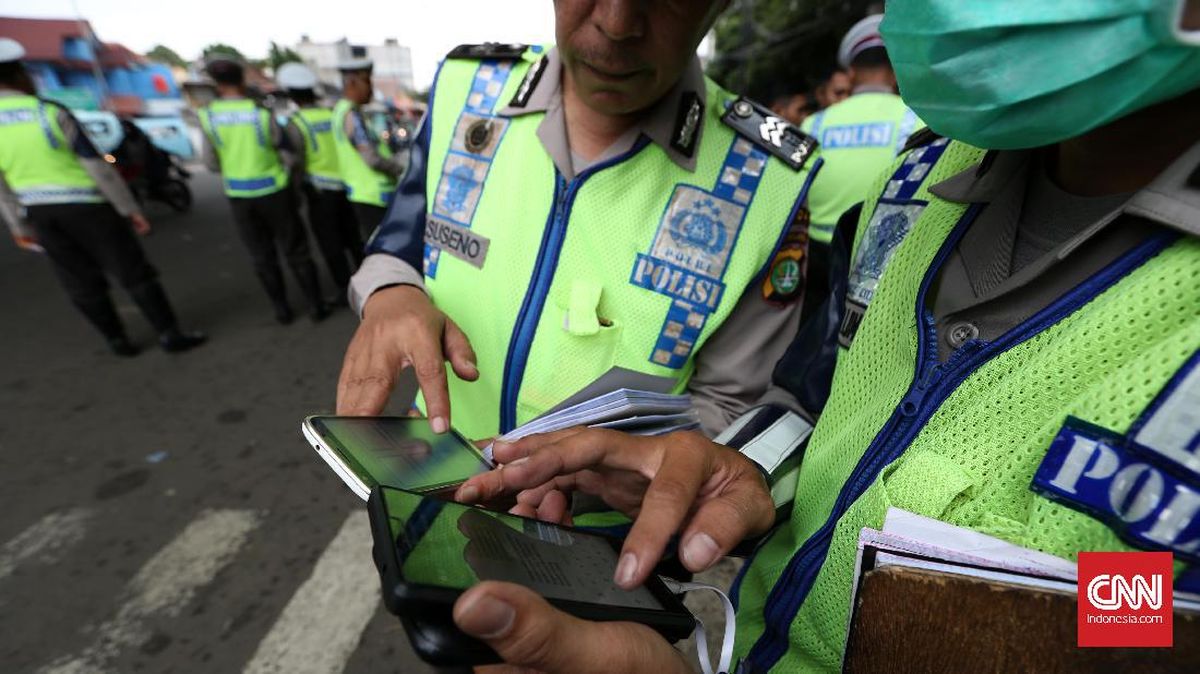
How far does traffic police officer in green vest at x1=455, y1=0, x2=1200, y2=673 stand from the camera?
0.47 meters

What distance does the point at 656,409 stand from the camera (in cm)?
98

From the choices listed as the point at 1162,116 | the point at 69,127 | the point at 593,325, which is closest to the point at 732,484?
the point at 593,325

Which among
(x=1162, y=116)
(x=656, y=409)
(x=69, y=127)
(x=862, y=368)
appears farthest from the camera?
(x=69, y=127)

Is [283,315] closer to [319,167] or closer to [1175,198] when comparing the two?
[319,167]

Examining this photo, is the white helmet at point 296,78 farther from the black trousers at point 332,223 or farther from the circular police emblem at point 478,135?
the circular police emblem at point 478,135

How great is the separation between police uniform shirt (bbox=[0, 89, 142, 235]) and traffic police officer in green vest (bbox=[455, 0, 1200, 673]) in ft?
13.2

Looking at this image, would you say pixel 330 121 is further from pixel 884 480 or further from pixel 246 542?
pixel 884 480

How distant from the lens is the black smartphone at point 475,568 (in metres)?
0.54

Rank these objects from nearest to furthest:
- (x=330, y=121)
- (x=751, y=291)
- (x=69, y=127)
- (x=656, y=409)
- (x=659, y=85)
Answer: (x=656, y=409)
(x=659, y=85)
(x=751, y=291)
(x=69, y=127)
(x=330, y=121)

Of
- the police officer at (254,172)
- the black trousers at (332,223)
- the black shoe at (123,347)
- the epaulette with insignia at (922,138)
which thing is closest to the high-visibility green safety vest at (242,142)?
the police officer at (254,172)

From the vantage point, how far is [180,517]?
7.90 feet

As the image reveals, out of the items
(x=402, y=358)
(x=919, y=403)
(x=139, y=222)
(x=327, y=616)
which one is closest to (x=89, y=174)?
(x=139, y=222)

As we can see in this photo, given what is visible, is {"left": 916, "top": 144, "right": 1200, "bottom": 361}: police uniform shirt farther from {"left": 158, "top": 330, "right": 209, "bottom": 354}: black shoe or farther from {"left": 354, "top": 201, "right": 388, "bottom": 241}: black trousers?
{"left": 158, "top": 330, "right": 209, "bottom": 354}: black shoe

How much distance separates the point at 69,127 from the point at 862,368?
175 inches
